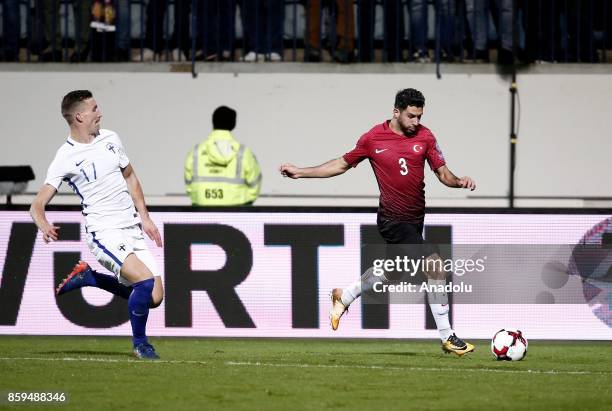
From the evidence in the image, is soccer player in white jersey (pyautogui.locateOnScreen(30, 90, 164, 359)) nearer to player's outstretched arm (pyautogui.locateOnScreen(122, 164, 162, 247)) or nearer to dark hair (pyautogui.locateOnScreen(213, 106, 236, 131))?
player's outstretched arm (pyautogui.locateOnScreen(122, 164, 162, 247))

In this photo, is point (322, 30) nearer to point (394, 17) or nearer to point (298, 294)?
point (394, 17)

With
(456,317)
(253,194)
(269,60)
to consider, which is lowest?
(456,317)

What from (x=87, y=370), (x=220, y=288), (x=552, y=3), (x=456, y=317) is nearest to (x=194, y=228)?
(x=220, y=288)

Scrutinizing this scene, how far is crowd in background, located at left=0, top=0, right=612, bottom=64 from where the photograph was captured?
15.9m

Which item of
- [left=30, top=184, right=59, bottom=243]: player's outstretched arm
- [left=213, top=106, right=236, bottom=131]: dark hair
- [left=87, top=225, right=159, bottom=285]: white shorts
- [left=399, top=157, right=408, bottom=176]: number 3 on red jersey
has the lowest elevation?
[left=87, top=225, right=159, bottom=285]: white shorts

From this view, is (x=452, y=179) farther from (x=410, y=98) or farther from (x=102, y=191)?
(x=102, y=191)

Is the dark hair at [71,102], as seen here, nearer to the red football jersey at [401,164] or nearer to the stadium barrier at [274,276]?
the red football jersey at [401,164]

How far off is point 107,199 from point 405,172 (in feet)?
8.07

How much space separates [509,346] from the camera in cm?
1100

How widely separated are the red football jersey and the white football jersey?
85.1 inches

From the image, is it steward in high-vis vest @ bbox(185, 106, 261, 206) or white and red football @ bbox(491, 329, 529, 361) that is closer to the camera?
white and red football @ bbox(491, 329, 529, 361)

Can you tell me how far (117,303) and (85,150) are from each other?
9.95ft

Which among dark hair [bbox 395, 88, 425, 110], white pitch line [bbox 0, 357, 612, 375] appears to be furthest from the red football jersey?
white pitch line [bbox 0, 357, 612, 375]

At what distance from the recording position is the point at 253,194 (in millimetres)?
13977
